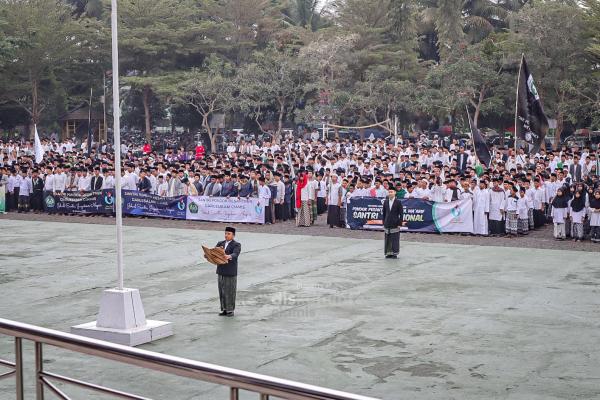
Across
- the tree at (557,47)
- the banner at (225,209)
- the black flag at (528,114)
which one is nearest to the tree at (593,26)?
the tree at (557,47)

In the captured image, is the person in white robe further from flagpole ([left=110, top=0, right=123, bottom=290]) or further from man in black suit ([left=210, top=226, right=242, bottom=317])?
flagpole ([left=110, top=0, right=123, bottom=290])

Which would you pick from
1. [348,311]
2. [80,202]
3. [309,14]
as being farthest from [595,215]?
[309,14]

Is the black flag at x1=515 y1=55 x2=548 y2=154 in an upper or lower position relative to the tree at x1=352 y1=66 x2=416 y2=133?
lower

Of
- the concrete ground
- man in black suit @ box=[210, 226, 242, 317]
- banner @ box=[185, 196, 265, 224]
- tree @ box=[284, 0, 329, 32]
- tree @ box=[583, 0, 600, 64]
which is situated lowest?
the concrete ground

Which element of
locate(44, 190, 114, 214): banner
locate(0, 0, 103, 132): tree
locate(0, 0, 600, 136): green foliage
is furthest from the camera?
locate(0, 0, 103, 132): tree

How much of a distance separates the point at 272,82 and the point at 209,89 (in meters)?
3.48

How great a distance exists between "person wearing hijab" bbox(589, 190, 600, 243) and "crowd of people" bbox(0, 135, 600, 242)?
26 mm

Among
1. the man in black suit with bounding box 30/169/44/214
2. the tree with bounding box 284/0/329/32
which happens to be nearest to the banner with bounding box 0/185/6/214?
the man in black suit with bounding box 30/169/44/214

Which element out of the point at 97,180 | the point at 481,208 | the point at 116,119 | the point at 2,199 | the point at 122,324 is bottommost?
the point at 122,324

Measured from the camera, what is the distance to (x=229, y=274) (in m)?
13.9

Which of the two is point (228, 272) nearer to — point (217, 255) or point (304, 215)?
point (217, 255)

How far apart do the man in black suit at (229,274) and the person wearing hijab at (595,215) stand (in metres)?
12.3

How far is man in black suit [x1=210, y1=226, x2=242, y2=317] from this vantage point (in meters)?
13.9

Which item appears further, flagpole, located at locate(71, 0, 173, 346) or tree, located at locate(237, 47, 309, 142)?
tree, located at locate(237, 47, 309, 142)
